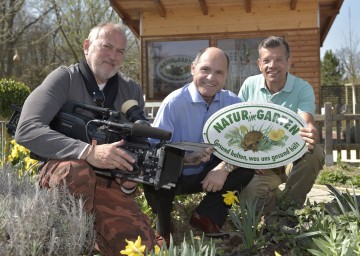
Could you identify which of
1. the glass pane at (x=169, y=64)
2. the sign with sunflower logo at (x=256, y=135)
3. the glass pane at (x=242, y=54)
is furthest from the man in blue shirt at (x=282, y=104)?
the glass pane at (x=169, y=64)

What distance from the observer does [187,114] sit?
3.50 metres

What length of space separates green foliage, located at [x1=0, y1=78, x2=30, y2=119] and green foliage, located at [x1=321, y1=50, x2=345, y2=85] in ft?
107

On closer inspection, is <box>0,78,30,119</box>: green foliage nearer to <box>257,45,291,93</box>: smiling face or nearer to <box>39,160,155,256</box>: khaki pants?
<box>257,45,291,93</box>: smiling face

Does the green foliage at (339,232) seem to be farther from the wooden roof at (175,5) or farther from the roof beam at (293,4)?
the wooden roof at (175,5)

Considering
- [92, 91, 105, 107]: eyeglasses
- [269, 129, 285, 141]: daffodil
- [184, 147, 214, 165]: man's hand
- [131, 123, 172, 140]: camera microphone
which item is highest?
[92, 91, 105, 107]: eyeglasses

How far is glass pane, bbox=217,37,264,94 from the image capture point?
11320 millimetres

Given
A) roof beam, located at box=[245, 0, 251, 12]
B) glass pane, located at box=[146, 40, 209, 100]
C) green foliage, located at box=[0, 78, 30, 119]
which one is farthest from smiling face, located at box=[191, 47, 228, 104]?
glass pane, located at box=[146, 40, 209, 100]

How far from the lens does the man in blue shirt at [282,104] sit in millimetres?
3684

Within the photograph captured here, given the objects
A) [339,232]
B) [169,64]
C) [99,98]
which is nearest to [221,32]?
[169,64]

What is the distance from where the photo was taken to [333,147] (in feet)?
31.7

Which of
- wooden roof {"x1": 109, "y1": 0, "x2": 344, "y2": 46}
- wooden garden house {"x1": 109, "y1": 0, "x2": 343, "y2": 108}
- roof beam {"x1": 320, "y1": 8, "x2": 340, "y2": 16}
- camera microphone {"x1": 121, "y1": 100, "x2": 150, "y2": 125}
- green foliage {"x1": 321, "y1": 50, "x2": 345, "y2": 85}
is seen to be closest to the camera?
camera microphone {"x1": 121, "y1": 100, "x2": 150, "y2": 125}

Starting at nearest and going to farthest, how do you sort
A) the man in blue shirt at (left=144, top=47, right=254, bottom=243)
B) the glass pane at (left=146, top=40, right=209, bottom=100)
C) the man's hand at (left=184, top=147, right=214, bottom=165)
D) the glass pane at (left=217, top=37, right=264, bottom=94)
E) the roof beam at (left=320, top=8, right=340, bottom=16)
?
the man's hand at (left=184, top=147, right=214, bottom=165) < the man in blue shirt at (left=144, top=47, right=254, bottom=243) < the glass pane at (left=217, top=37, right=264, bottom=94) < the glass pane at (left=146, top=40, right=209, bottom=100) < the roof beam at (left=320, top=8, right=340, bottom=16)

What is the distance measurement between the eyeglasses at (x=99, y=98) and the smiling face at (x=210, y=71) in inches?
30.9

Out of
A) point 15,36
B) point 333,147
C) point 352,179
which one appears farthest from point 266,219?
point 15,36
